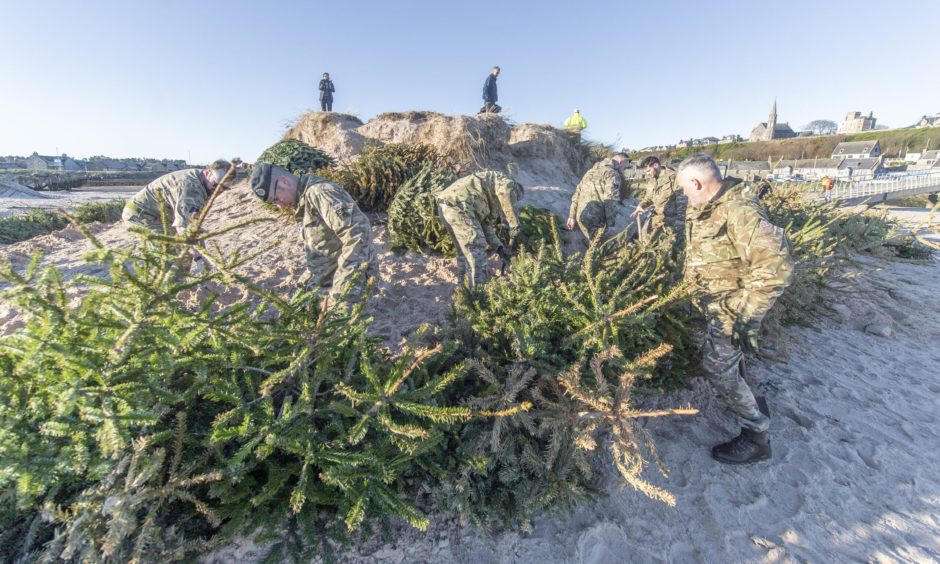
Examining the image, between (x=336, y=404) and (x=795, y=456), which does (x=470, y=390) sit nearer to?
(x=336, y=404)

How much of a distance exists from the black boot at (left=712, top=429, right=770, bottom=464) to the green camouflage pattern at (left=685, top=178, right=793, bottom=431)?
0.09 metres

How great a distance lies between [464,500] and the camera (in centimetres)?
216

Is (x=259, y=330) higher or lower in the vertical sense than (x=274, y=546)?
higher

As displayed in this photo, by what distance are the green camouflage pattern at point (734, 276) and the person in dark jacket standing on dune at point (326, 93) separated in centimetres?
1246

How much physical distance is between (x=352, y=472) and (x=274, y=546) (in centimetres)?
43

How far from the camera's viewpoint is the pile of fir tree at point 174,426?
1464 mm

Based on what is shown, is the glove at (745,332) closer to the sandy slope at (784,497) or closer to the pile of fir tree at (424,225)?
the sandy slope at (784,497)

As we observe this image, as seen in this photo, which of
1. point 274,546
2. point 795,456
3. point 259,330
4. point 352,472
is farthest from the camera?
point 795,456

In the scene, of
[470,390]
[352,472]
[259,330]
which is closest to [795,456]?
[470,390]

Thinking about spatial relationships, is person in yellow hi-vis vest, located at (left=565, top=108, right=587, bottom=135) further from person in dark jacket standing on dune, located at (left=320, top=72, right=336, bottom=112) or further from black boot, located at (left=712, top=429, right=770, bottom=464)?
black boot, located at (left=712, top=429, right=770, bottom=464)

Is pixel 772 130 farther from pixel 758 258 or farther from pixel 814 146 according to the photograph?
pixel 758 258

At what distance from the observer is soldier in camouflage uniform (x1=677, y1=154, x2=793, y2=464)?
2.76 m

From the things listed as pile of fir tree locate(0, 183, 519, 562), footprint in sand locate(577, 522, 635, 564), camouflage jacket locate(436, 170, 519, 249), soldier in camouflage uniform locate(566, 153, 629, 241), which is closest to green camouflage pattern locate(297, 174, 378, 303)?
camouflage jacket locate(436, 170, 519, 249)

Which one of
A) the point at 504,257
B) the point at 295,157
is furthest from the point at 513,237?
the point at 295,157
